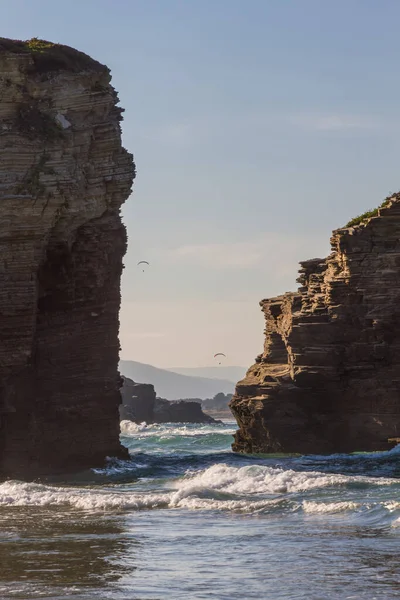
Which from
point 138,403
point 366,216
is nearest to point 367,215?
point 366,216

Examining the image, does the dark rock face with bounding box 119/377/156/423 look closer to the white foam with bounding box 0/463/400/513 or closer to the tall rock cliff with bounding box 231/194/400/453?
the tall rock cliff with bounding box 231/194/400/453

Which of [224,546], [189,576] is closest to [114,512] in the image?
[224,546]

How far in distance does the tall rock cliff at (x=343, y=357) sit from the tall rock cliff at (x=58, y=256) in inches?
343

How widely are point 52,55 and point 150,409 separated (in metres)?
92.2

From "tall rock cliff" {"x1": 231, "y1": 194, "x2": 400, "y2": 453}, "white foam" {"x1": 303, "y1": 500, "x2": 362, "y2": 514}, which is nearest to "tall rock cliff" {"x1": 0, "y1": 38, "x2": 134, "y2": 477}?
"tall rock cliff" {"x1": 231, "y1": 194, "x2": 400, "y2": 453}

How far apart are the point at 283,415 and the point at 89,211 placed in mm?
14018

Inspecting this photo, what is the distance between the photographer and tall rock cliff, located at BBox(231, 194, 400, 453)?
152 feet

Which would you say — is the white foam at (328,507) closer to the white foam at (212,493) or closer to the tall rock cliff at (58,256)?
the white foam at (212,493)

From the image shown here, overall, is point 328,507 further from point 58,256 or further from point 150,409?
point 150,409

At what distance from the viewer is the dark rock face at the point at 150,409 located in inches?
5074

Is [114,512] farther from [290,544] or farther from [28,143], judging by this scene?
[28,143]

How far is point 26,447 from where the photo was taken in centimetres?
3991

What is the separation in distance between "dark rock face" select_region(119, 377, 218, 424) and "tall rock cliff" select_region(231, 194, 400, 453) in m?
78.0

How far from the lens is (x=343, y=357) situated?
47.8m
